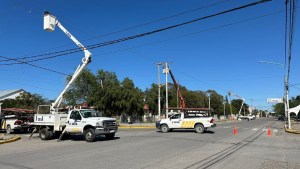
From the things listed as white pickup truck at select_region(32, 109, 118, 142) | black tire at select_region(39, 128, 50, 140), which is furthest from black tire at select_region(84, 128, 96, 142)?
black tire at select_region(39, 128, 50, 140)

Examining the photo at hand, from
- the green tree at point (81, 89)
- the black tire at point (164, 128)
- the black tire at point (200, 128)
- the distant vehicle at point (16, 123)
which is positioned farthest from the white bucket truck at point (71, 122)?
the green tree at point (81, 89)

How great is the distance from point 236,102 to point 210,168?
184 metres

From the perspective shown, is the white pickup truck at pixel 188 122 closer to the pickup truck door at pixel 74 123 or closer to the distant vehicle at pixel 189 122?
the distant vehicle at pixel 189 122

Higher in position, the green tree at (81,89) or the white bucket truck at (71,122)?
the green tree at (81,89)

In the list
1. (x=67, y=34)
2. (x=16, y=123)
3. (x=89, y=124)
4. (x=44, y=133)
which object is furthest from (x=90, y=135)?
(x=16, y=123)

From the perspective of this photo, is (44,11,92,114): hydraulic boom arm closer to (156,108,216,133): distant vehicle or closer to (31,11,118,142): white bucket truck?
(31,11,118,142): white bucket truck

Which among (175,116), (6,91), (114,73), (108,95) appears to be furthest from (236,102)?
(175,116)

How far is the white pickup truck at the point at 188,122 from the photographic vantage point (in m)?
30.3

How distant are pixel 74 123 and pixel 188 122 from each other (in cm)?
1159

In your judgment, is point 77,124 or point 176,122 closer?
point 77,124

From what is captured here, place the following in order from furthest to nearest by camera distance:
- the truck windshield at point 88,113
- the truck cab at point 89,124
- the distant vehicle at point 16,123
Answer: the distant vehicle at point 16,123, the truck windshield at point 88,113, the truck cab at point 89,124

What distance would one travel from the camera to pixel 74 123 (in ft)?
76.0

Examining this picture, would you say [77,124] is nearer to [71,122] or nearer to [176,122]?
[71,122]

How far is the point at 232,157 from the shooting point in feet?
45.0
